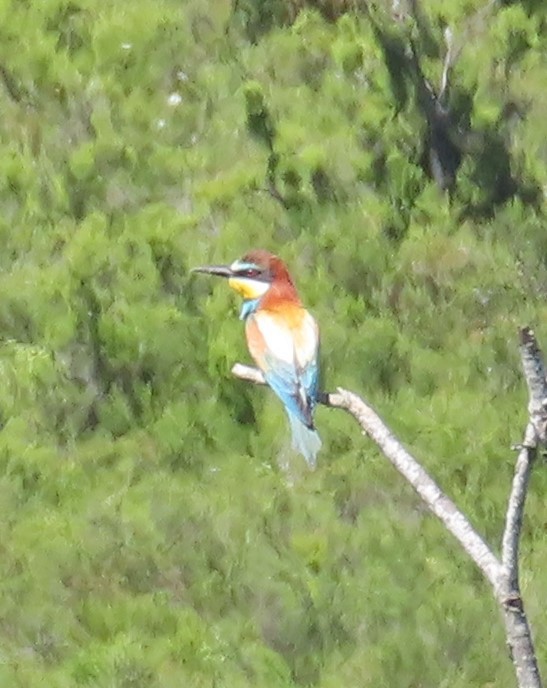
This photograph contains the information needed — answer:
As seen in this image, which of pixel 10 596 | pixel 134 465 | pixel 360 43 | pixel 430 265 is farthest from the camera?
pixel 360 43

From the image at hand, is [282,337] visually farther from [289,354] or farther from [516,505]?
[516,505]

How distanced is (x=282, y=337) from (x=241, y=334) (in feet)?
4.99

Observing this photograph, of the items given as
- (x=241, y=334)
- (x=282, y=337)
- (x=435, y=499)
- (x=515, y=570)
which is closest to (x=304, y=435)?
(x=282, y=337)

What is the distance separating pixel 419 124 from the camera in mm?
4969

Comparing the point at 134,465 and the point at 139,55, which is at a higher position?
the point at 139,55

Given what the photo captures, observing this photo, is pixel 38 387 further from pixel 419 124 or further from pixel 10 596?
pixel 419 124

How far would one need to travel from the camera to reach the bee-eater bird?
267 centimetres

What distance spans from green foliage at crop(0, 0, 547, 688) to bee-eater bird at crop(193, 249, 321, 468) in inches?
19.5

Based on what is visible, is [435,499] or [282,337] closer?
[435,499]

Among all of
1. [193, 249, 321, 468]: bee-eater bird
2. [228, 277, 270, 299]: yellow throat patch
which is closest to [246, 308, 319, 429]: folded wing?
[193, 249, 321, 468]: bee-eater bird

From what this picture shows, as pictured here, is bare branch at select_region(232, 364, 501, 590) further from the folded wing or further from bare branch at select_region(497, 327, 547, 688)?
the folded wing

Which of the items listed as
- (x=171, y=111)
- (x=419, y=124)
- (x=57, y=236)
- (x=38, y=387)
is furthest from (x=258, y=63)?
(x=38, y=387)

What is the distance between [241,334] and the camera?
14.2 feet

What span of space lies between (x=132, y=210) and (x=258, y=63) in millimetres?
887
